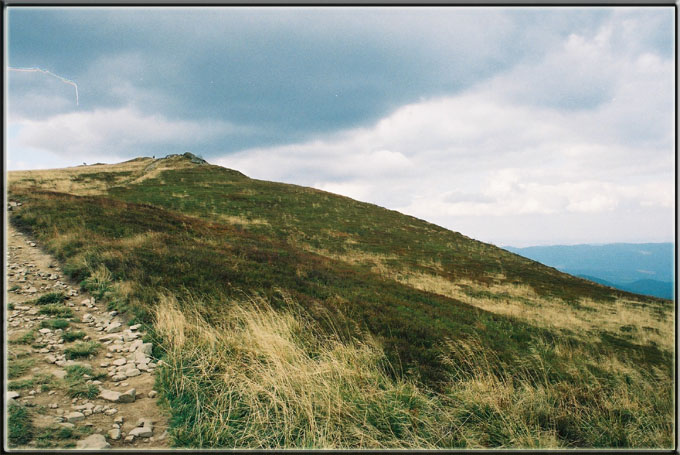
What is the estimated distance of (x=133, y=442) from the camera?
3.53 meters

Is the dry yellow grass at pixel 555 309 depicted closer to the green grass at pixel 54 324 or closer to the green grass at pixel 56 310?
the green grass at pixel 56 310

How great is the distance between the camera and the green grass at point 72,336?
5.64 m

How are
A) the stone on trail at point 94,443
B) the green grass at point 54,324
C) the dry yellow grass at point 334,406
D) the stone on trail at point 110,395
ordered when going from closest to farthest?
the stone on trail at point 94,443 → the dry yellow grass at point 334,406 → the stone on trail at point 110,395 → the green grass at point 54,324

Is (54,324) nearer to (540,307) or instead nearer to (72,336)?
(72,336)

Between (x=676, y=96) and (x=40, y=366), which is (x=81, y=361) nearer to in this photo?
(x=40, y=366)

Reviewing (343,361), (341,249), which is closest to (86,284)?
(343,361)

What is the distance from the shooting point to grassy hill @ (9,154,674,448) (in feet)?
12.8

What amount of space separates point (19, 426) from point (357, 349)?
16.1 feet

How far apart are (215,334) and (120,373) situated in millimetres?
1417

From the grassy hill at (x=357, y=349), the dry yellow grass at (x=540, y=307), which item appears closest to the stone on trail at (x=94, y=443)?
the grassy hill at (x=357, y=349)

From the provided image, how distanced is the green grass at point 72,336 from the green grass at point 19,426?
2194 mm

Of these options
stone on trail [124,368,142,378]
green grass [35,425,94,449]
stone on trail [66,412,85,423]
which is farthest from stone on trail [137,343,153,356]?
green grass [35,425,94,449]

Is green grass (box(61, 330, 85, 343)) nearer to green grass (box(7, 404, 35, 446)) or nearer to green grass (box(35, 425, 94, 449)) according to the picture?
green grass (box(7, 404, 35, 446))

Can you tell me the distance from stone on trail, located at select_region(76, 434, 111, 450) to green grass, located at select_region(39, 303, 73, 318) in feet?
13.9
